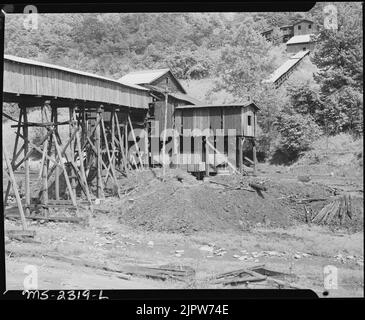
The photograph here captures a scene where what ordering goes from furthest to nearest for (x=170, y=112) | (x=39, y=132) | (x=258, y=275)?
(x=39, y=132)
(x=170, y=112)
(x=258, y=275)

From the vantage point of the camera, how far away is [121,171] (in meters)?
21.5

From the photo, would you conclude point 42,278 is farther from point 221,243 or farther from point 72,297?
point 221,243

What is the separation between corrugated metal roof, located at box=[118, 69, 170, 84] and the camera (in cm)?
2009

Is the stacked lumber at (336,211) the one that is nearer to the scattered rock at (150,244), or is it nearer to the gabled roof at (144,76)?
the scattered rock at (150,244)

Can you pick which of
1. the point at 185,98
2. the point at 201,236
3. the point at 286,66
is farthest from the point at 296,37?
the point at 185,98

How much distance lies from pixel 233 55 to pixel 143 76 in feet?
15.7

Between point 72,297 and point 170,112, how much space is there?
52.5 ft

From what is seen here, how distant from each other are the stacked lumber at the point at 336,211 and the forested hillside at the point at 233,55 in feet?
8.37

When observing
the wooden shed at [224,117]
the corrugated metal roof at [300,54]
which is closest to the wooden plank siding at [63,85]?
the wooden shed at [224,117]

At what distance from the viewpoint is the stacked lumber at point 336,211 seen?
1385 centimetres

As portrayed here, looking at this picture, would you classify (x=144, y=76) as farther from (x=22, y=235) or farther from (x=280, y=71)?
(x=22, y=235)

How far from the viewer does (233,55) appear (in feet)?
60.4

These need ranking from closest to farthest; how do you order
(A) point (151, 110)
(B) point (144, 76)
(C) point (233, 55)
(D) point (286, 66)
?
1. (D) point (286, 66)
2. (C) point (233, 55)
3. (B) point (144, 76)
4. (A) point (151, 110)

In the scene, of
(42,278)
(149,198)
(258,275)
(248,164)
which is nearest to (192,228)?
(149,198)
